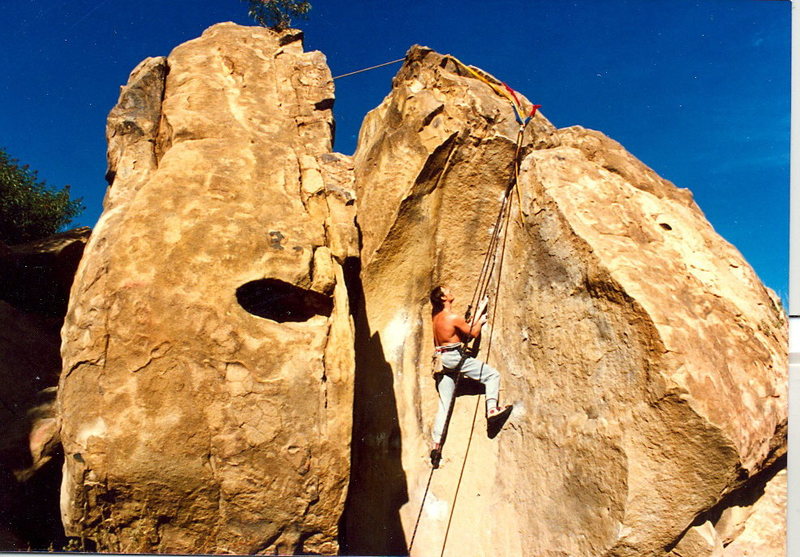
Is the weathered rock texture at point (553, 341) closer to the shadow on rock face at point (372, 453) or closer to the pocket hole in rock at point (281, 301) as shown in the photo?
the shadow on rock face at point (372, 453)

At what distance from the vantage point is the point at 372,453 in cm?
505

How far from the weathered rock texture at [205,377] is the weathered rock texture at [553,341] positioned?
1.32m

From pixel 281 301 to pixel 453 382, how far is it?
1961 millimetres

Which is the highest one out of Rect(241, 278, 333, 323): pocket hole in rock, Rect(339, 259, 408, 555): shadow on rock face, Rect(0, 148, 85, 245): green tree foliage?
Rect(0, 148, 85, 245): green tree foliage

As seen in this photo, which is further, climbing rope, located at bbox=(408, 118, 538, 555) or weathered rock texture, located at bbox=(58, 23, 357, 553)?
climbing rope, located at bbox=(408, 118, 538, 555)

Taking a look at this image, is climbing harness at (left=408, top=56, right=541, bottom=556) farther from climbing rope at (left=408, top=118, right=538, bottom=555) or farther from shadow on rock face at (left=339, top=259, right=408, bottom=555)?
shadow on rock face at (left=339, top=259, right=408, bottom=555)

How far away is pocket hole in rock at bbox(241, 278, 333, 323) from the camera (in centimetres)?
380

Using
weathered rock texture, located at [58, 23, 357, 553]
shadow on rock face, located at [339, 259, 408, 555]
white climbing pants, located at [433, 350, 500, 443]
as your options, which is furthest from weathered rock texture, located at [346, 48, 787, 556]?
weathered rock texture, located at [58, 23, 357, 553]

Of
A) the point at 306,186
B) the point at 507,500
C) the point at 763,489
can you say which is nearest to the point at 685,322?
the point at 763,489

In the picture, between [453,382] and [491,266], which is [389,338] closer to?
[453,382]

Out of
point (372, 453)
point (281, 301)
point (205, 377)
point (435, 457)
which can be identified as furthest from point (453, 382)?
point (205, 377)

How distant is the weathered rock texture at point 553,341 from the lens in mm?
3588

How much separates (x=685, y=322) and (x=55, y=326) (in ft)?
21.1

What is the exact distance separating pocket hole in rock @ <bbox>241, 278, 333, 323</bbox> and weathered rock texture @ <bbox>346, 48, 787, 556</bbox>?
1.16 metres
